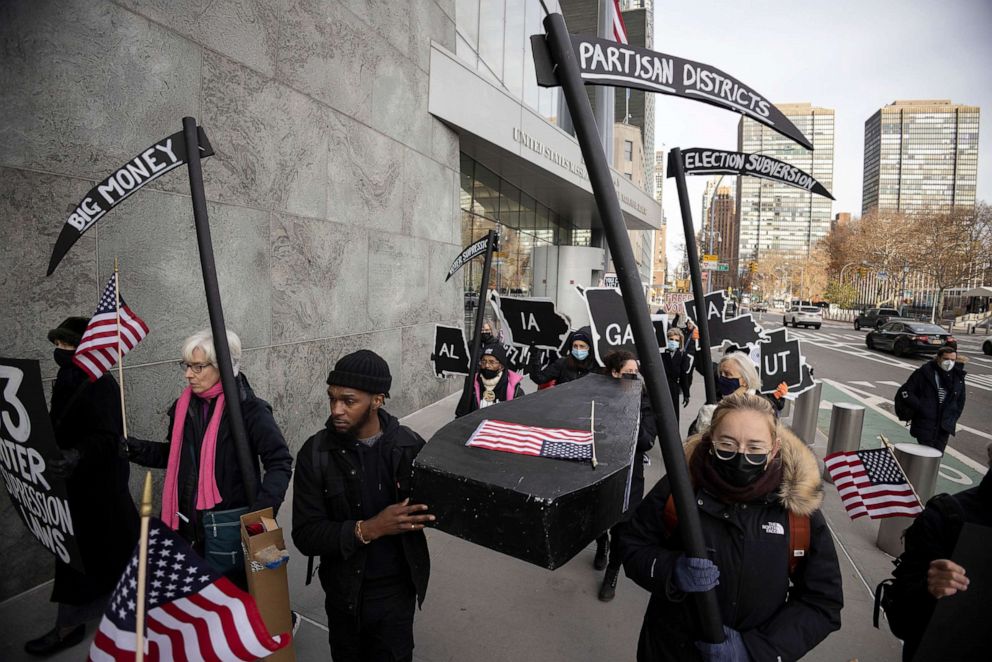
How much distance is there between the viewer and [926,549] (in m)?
1.88

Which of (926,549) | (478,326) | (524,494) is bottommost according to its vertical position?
(926,549)

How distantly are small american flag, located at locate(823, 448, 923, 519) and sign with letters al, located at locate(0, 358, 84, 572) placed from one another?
4211 millimetres

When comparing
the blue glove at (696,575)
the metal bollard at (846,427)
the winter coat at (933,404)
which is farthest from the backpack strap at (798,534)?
the metal bollard at (846,427)

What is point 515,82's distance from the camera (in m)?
14.1

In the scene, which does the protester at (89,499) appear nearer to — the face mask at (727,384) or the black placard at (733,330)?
the face mask at (727,384)

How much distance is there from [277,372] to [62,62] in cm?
342

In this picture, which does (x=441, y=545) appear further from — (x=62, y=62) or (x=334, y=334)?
(x=62, y=62)

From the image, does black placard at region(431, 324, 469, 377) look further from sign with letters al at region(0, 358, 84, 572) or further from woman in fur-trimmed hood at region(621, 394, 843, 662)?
woman in fur-trimmed hood at region(621, 394, 843, 662)

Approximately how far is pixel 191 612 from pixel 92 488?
197cm

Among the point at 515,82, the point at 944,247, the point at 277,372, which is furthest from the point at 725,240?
the point at 277,372

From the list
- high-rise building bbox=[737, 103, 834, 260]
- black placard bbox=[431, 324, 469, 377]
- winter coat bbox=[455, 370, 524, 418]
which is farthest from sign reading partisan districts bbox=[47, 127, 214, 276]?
high-rise building bbox=[737, 103, 834, 260]

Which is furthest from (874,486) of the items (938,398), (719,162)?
(938,398)

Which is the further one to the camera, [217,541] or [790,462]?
[217,541]

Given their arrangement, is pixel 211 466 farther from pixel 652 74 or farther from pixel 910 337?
pixel 910 337
